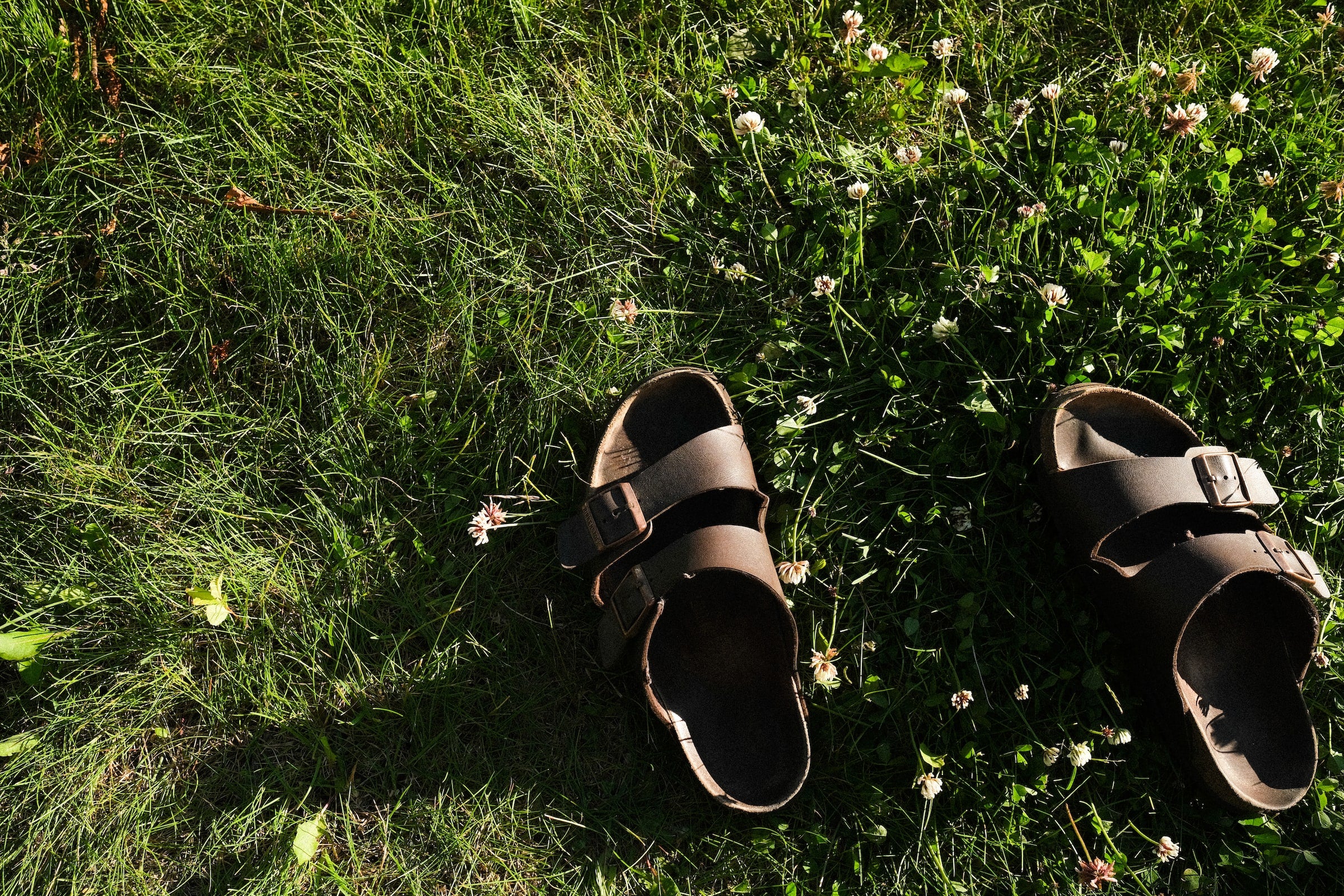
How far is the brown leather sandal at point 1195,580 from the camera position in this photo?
7.67 feet

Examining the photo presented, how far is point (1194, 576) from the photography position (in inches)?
91.4

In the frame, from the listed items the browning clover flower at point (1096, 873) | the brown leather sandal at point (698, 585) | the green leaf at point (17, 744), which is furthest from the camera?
the green leaf at point (17, 744)

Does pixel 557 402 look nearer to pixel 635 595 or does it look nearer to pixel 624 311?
pixel 624 311

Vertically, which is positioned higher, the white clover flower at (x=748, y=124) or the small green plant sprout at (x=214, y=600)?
the white clover flower at (x=748, y=124)

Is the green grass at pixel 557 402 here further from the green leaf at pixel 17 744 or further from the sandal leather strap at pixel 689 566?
the sandal leather strap at pixel 689 566

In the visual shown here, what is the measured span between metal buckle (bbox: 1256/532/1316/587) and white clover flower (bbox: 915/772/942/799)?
1053 millimetres

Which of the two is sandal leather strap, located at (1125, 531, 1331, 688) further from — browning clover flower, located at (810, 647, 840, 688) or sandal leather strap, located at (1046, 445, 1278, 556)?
browning clover flower, located at (810, 647, 840, 688)

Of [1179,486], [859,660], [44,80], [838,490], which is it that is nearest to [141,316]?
[44,80]

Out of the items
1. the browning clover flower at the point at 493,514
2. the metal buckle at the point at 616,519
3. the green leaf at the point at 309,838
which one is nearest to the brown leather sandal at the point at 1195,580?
the metal buckle at the point at 616,519

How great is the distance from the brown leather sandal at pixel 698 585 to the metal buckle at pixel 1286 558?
128 cm

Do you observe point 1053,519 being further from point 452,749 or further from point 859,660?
point 452,749

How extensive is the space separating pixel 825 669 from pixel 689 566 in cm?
47

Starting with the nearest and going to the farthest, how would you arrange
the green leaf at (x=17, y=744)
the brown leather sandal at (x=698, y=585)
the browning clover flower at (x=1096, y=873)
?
1. the browning clover flower at (x=1096, y=873)
2. the brown leather sandal at (x=698, y=585)
3. the green leaf at (x=17, y=744)

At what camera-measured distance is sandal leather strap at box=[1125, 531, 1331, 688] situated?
2303mm
